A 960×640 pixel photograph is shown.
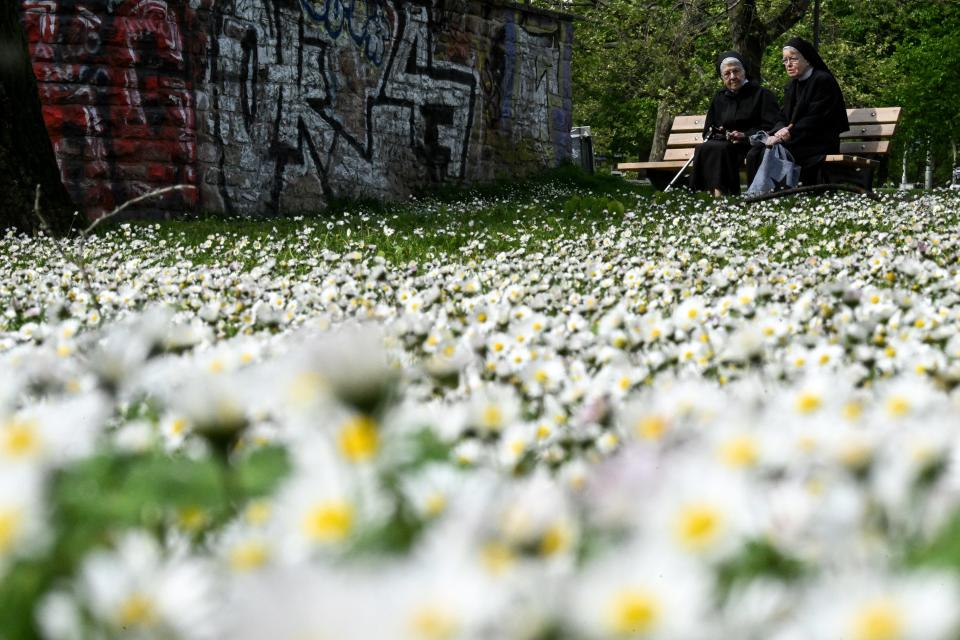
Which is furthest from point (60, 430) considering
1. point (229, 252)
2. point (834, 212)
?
point (834, 212)

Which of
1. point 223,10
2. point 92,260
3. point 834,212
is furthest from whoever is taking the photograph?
point 223,10

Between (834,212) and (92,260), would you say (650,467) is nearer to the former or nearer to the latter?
(92,260)

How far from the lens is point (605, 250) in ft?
19.2

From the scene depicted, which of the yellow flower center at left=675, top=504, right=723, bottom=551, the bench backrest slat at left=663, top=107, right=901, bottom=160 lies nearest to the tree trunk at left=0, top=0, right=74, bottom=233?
the yellow flower center at left=675, top=504, right=723, bottom=551

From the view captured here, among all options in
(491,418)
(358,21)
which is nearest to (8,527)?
(491,418)

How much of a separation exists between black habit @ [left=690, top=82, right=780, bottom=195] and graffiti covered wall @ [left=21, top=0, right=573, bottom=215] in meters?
4.45

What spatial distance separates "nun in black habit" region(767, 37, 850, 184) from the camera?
12562mm

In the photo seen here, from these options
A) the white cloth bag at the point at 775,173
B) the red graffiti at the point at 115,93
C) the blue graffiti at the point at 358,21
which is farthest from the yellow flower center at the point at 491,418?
the blue graffiti at the point at 358,21

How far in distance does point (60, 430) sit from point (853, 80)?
2973 centimetres

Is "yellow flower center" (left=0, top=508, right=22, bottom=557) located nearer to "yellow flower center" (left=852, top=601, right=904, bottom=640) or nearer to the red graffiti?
"yellow flower center" (left=852, top=601, right=904, bottom=640)

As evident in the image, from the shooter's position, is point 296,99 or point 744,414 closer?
point 744,414

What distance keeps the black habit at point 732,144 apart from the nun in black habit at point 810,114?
0.44 meters

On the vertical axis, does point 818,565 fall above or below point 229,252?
above

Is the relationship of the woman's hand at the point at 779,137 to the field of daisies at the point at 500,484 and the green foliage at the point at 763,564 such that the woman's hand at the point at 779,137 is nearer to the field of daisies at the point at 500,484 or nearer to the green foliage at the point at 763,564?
the field of daisies at the point at 500,484
